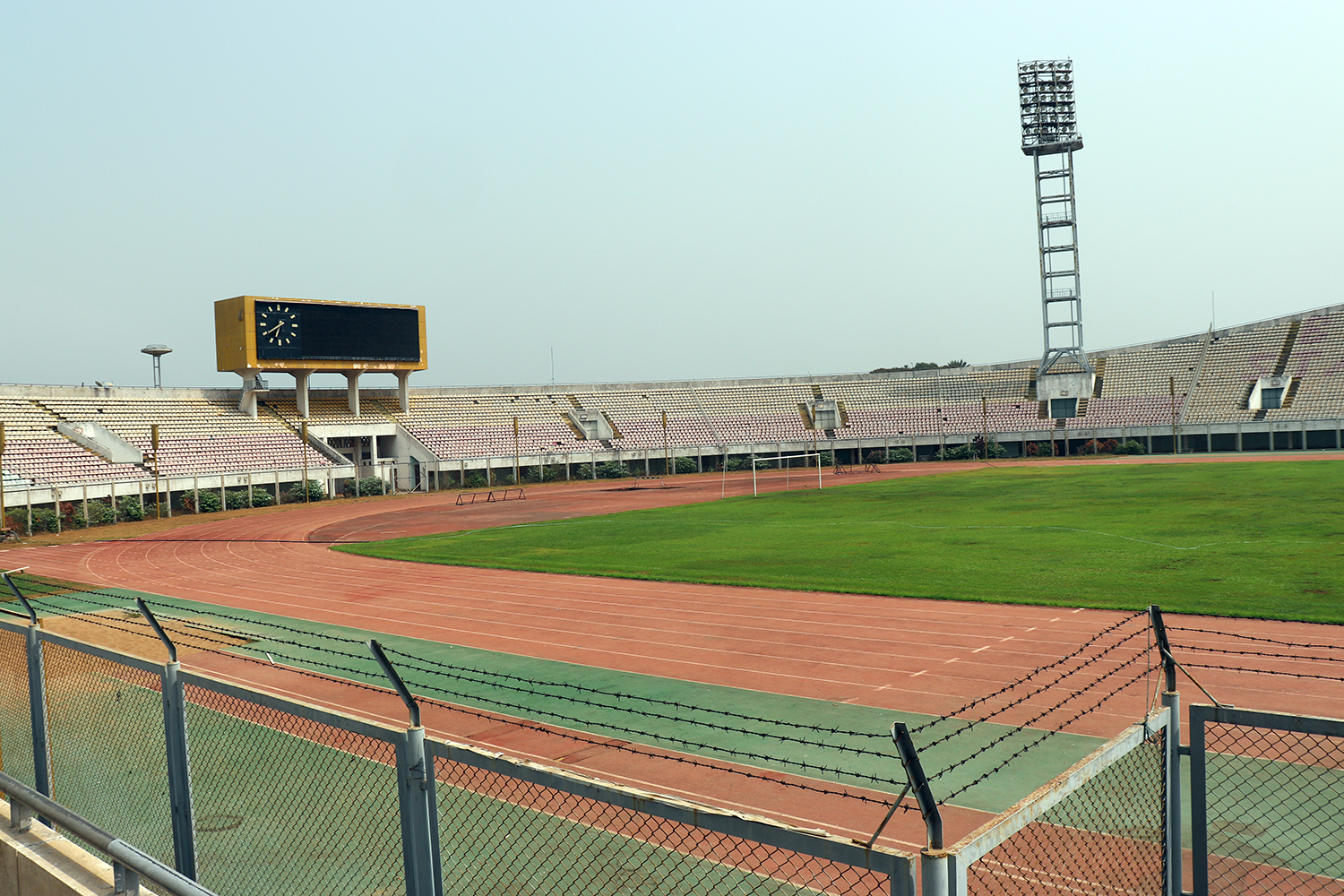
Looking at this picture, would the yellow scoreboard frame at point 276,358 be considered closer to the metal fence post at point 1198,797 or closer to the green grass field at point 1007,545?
the green grass field at point 1007,545

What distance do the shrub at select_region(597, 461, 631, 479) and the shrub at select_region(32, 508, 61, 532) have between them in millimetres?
35169

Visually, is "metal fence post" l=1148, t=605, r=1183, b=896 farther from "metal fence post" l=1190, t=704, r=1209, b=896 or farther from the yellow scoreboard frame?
the yellow scoreboard frame

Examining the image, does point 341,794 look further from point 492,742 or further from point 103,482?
point 103,482

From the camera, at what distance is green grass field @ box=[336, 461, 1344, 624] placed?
16641 millimetres

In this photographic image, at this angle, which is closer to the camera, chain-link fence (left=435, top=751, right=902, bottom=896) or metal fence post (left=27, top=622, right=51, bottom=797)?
chain-link fence (left=435, top=751, right=902, bottom=896)

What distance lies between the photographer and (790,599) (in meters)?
17.3

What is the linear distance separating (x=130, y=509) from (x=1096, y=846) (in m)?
47.2

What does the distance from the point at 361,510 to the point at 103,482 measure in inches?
457

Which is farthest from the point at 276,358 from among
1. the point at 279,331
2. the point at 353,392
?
the point at 353,392

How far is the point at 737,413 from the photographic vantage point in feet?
269

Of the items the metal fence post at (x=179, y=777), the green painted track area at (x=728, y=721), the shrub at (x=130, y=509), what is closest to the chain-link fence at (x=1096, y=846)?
the green painted track area at (x=728, y=721)

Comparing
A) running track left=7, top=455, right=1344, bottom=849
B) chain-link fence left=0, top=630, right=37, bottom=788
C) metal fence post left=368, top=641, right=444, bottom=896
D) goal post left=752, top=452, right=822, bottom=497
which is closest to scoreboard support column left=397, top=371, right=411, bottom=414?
goal post left=752, top=452, right=822, bottom=497

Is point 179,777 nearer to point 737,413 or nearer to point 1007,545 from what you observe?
point 1007,545

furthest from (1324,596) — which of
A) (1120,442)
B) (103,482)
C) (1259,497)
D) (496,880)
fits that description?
(1120,442)
